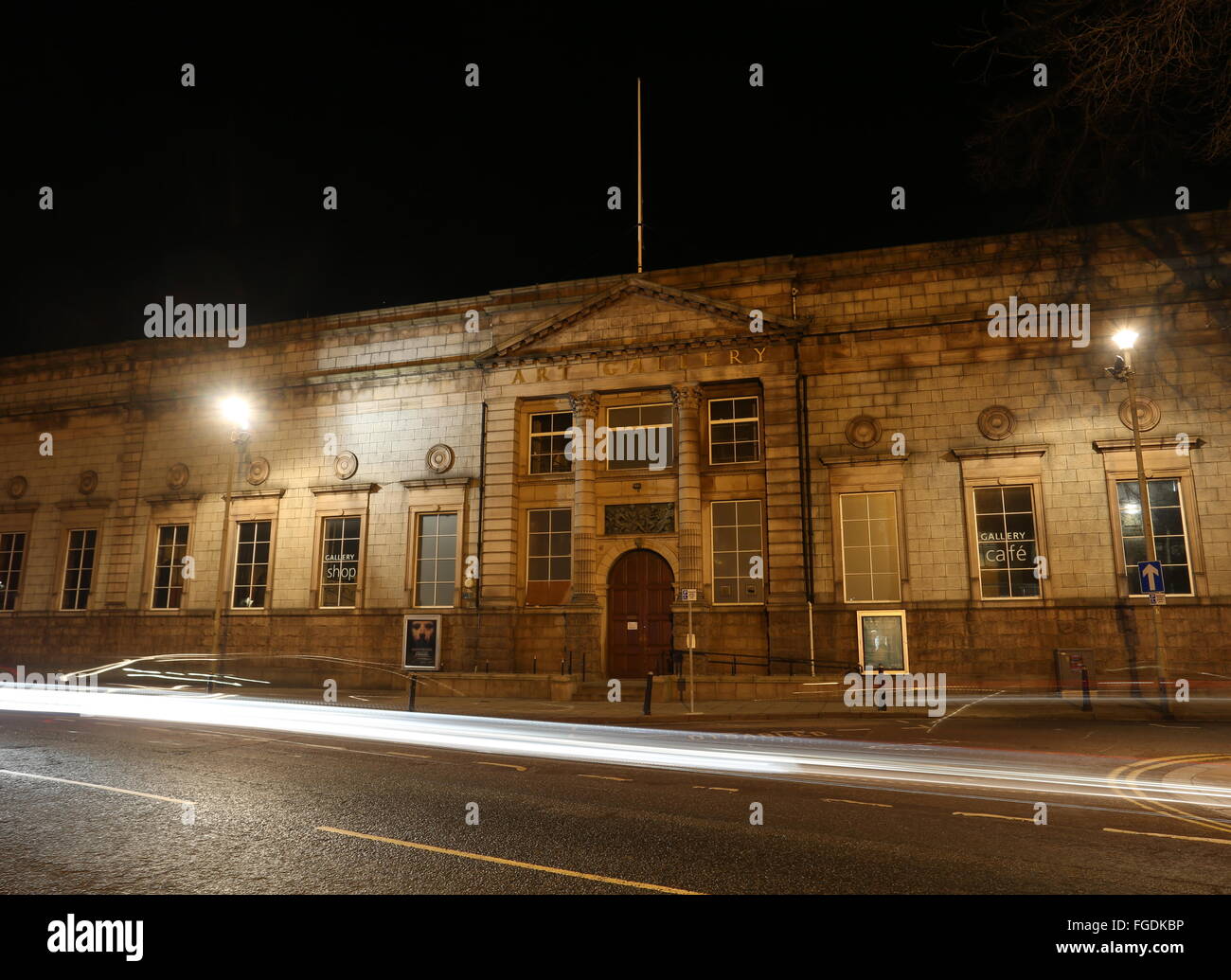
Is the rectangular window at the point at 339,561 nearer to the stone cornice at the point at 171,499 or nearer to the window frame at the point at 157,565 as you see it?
the window frame at the point at 157,565

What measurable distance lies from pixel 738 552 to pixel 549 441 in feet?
25.3

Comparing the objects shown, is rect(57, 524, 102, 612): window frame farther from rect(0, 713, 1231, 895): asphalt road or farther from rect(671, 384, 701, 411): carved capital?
rect(671, 384, 701, 411): carved capital

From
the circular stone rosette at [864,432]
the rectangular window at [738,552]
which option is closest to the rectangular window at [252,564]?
the rectangular window at [738,552]

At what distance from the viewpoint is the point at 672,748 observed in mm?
12102

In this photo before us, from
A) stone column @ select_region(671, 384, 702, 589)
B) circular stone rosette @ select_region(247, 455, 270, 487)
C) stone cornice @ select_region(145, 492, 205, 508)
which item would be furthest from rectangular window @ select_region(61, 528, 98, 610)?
stone column @ select_region(671, 384, 702, 589)

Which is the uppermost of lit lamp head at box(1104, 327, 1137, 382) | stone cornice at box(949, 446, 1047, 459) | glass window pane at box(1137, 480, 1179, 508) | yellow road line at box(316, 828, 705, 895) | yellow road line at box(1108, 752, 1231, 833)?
lit lamp head at box(1104, 327, 1137, 382)

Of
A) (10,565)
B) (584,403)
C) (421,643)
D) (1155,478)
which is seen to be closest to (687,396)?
(584,403)

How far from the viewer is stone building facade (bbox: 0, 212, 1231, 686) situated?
74.3ft

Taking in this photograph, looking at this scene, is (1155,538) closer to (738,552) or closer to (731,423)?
(738,552)

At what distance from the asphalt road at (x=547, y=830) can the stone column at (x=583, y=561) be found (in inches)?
522

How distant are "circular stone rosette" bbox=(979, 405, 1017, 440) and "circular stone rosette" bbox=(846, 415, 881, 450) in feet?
10.0

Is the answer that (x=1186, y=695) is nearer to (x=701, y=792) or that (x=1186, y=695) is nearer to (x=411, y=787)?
(x=701, y=792)

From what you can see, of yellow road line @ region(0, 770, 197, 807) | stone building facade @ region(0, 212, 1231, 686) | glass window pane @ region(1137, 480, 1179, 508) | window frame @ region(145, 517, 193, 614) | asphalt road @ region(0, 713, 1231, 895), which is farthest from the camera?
window frame @ region(145, 517, 193, 614)

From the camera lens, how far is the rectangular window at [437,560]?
27516 mm
